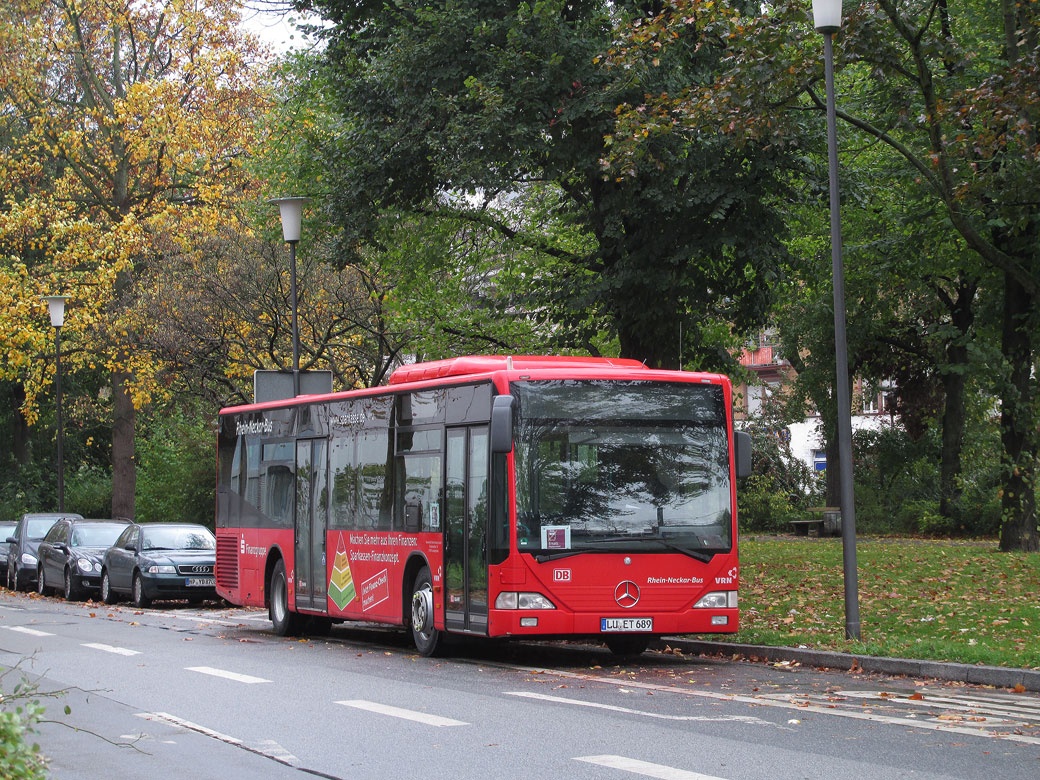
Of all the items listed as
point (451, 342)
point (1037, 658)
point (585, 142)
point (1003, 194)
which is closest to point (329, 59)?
point (585, 142)

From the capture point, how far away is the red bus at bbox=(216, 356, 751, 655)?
13.9 m

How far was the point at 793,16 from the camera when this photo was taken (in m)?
18.4

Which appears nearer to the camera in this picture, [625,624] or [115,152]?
[625,624]

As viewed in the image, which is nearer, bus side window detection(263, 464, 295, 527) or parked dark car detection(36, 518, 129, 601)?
bus side window detection(263, 464, 295, 527)

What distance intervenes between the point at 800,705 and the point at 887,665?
2.68 metres

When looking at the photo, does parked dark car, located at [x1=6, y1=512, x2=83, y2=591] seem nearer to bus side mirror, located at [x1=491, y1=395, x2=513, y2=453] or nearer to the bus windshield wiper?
bus side mirror, located at [x1=491, y1=395, x2=513, y2=453]

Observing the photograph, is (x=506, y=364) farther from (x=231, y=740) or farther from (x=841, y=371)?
(x=231, y=740)

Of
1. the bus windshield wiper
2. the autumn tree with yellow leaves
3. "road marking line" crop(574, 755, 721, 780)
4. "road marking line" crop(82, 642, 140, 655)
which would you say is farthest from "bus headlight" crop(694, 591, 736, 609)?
the autumn tree with yellow leaves

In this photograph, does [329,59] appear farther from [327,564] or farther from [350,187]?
[327,564]

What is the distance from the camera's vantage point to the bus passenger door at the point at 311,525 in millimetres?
18219

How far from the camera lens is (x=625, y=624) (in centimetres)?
1395

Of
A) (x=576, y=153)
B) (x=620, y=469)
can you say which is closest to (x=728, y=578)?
(x=620, y=469)

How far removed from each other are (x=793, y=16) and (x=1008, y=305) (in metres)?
10.1

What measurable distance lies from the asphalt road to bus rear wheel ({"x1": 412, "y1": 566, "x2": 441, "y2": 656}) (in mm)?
168
